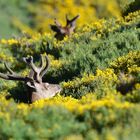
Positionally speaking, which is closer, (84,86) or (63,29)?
(84,86)

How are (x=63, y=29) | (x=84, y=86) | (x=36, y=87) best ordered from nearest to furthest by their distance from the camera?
(x=84, y=86) < (x=36, y=87) < (x=63, y=29)

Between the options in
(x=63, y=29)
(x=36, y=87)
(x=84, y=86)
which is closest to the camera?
(x=84, y=86)

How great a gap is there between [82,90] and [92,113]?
3.75 m

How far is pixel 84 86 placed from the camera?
11711 millimetres

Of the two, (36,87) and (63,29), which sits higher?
(63,29)

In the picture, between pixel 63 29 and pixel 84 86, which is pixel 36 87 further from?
pixel 63 29

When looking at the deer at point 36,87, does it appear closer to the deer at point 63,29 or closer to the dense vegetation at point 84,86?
the dense vegetation at point 84,86

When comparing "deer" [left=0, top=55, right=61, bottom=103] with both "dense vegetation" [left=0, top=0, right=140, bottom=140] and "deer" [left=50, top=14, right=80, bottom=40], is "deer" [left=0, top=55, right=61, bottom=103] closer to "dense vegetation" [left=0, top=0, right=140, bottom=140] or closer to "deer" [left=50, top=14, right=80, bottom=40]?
"dense vegetation" [left=0, top=0, right=140, bottom=140]

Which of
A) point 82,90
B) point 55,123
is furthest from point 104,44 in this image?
point 55,123

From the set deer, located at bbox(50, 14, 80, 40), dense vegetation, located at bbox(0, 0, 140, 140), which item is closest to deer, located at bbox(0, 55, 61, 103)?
dense vegetation, located at bbox(0, 0, 140, 140)

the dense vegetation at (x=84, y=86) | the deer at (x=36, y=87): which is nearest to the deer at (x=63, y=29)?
the dense vegetation at (x=84, y=86)

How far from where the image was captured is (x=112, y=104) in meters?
7.98

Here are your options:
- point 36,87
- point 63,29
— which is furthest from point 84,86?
point 63,29

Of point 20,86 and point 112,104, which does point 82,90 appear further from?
point 112,104
